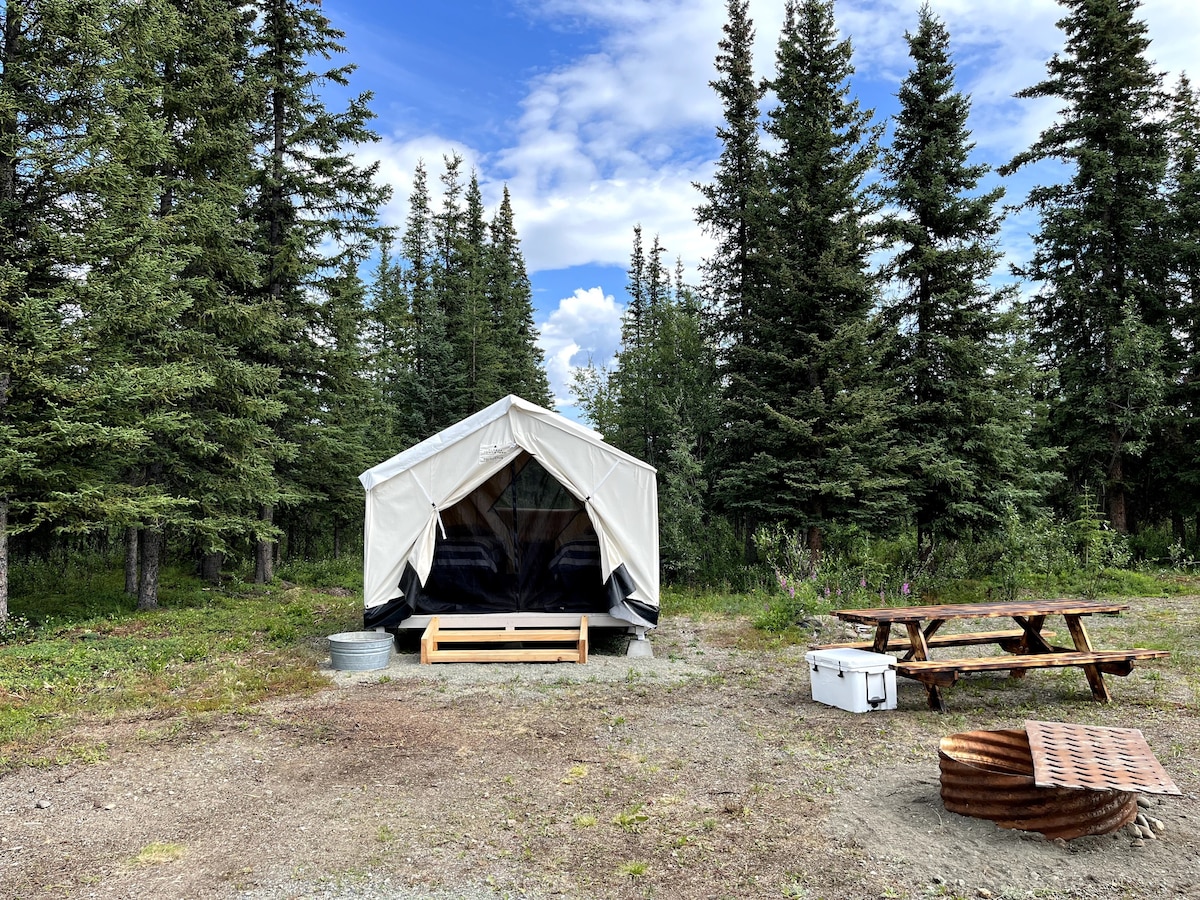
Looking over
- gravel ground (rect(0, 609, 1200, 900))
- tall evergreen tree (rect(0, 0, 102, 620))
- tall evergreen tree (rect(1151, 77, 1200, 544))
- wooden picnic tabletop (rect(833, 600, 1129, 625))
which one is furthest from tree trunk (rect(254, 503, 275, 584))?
tall evergreen tree (rect(1151, 77, 1200, 544))

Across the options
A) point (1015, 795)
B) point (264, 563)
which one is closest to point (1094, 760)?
point (1015, 795)

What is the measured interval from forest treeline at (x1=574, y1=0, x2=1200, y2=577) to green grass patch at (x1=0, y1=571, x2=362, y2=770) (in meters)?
7.18

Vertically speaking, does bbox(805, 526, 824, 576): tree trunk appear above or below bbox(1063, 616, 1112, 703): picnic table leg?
above

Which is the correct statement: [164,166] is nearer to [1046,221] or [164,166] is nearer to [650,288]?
[1046,221]

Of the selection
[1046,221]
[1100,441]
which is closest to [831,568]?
[1100,441]

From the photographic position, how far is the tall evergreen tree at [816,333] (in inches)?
469

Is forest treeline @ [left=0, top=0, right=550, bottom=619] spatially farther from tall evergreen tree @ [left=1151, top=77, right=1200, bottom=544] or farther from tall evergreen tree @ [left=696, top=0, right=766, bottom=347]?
tall evergreen tree @ [left=1151, top=77, right=1200, bottom=544]

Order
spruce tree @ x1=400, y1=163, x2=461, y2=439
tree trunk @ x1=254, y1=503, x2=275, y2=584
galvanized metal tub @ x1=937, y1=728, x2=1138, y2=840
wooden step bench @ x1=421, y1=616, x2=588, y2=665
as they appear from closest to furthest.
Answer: galvanized metal tub @ x1=937, y1=728, x2=1138, y2=840 → wooden step bench @ x1=421, y1=616, x2=588, y2=665 → tree trunk @ x1=254, y1=503, x2=275, y2=584 → spruce tree @ x1=400, y1=163, x2=461, y2=439

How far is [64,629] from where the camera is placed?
8.23 metres

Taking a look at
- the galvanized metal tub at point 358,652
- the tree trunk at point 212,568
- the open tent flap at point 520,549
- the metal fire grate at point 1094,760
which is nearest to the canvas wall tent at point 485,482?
the open tent flap at point 520,549

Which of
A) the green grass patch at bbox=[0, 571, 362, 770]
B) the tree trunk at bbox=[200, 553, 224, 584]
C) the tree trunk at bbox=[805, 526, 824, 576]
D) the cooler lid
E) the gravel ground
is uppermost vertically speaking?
the tree trunk at bbox=[805, 526, 824, 576]

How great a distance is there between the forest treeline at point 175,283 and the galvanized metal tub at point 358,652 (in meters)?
3.31

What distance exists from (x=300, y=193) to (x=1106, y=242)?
16528 millimetres

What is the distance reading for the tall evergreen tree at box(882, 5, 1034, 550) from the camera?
12.4 meters
